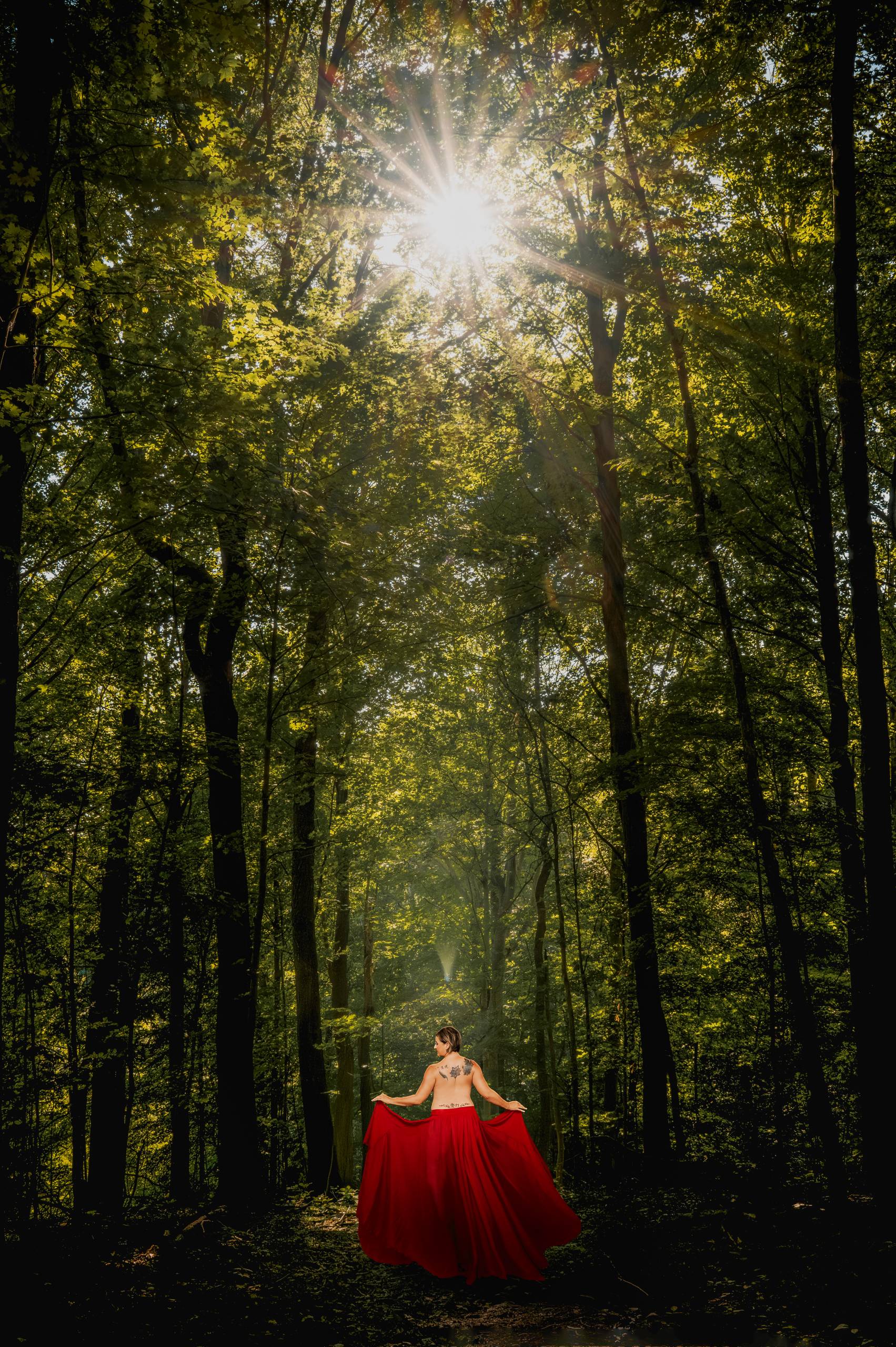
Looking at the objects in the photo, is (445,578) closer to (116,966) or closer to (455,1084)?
(116,966)

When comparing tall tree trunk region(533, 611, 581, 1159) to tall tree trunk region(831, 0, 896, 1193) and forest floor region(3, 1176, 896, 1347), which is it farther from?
tall tree trunk region(831, 0, 896, 1193)

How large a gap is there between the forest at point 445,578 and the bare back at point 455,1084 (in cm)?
142

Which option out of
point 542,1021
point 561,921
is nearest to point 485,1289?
point 561,921

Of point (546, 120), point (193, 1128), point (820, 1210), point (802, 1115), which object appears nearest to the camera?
point (820, 1210)

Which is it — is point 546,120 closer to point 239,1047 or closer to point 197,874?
point 197,874

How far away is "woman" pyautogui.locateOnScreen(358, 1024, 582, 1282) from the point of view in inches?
259

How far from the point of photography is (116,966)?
1078 cm

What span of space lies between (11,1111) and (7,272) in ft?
28.4

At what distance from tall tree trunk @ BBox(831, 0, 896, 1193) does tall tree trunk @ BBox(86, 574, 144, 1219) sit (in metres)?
8.04

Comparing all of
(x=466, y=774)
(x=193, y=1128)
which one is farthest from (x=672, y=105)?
(x=193, y=1128)

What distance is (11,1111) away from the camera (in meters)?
8.62

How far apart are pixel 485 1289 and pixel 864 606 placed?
21.4ft

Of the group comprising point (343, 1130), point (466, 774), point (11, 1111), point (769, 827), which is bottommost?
point (343, 1130)

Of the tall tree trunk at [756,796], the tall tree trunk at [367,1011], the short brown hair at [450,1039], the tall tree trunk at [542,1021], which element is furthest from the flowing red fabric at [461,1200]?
the tall tree trunk at [367,1011]
